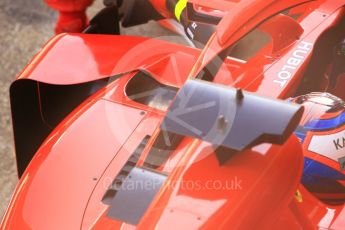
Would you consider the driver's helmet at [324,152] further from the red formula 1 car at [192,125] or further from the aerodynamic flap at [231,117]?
the aerodynamic flap at [231,117]

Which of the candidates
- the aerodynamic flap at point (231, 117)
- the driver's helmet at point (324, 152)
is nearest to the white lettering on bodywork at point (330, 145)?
the driver's helmet at point (324, 152)

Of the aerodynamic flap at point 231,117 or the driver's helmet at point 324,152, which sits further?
the driver's helmet at point 324,152

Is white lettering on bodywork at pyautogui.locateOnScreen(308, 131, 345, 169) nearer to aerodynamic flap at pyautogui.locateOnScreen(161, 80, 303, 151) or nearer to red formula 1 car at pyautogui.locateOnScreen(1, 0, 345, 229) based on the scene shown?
red formula 1 car at pyautogui.locateOnScreen(1, 0, 345, 229)

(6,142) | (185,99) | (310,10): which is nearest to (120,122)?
(185,99)

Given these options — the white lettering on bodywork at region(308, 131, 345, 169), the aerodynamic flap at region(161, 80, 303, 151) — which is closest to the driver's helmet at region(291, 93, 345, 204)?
the white lettering on bodywork at region(308, 131, 345, 169)

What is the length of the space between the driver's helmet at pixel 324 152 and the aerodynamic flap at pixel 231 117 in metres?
0.35

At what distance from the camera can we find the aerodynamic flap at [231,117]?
1099mm

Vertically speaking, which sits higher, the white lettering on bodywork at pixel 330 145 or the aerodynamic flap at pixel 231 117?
the aerodynamic flap at pixel 231 117

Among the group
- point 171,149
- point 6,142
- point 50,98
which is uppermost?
point 171,149

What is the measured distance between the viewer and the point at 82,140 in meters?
1.65

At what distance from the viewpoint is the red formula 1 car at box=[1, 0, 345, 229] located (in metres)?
1.14

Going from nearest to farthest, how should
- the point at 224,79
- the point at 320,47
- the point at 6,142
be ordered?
the point at 224,79 < the point at 320,47 < the point at 6,142

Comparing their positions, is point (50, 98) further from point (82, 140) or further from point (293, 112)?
point (293, 112)

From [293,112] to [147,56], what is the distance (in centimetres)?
86
